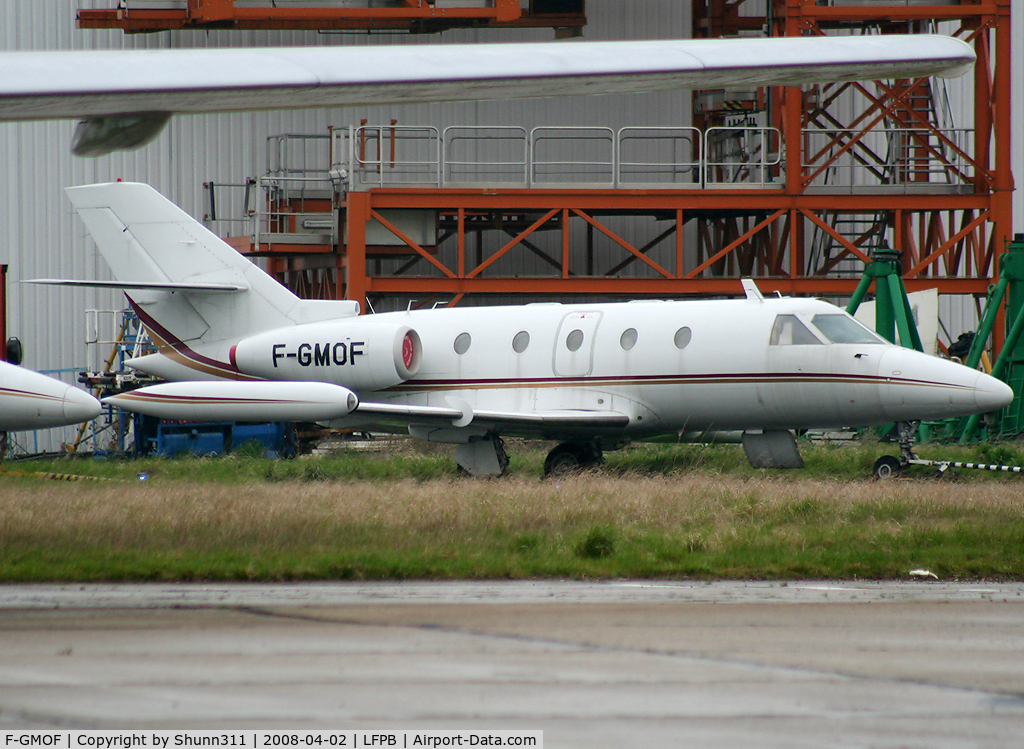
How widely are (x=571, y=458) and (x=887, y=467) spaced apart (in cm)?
483

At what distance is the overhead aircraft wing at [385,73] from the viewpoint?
275 inches

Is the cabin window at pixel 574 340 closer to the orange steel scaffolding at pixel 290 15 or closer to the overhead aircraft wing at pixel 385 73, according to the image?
the overhead aircraft wing at pixel 385 73

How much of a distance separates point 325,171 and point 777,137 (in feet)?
36.8

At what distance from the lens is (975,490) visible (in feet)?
43.0

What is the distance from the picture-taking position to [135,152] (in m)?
29.2

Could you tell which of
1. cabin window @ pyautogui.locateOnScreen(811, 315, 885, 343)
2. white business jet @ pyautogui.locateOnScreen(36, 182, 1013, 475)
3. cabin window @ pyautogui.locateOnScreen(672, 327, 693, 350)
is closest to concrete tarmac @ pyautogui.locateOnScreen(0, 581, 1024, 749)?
white business jet @ pyautogui.locateOnScreen(36, 182, 1013, 475)

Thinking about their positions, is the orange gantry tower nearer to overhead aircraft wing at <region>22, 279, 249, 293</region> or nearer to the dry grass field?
overhead aircraft wing at <region>22, 279, 249, 293</region>

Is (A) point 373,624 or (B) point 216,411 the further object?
(B) point 216,411

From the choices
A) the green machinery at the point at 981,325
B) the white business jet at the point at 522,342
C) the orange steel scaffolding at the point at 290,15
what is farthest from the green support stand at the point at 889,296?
the orange steel scaffolding at the point at 290,15

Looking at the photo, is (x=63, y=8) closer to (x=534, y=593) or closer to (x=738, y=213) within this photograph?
(x=738, y=213)

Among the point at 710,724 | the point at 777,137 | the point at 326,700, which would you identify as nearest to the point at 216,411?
the point at 326,700

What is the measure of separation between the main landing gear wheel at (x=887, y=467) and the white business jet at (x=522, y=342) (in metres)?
0.59

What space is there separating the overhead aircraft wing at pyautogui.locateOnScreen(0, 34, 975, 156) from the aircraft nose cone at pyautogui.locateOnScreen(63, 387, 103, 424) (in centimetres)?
547

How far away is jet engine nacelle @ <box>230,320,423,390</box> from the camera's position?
59.7 feet
